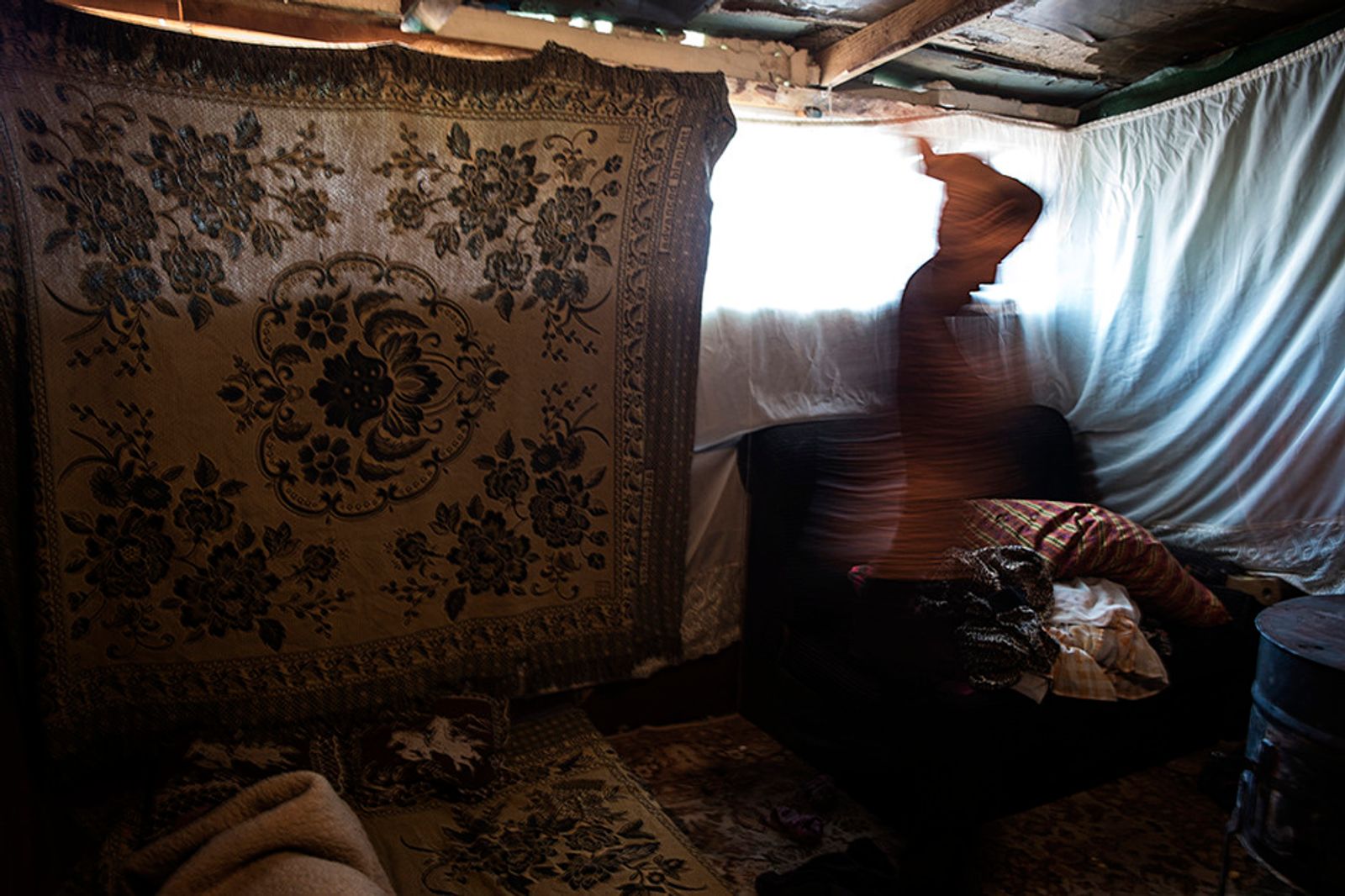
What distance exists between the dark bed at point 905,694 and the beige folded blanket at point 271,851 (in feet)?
3.99

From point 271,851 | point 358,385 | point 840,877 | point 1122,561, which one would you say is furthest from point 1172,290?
point 271,851

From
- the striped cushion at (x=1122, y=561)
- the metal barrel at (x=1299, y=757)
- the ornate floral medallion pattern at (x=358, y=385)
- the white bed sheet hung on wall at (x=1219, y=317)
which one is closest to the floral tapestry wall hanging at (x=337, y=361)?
the ornate floral medallion pattern at (x=358, y=385)

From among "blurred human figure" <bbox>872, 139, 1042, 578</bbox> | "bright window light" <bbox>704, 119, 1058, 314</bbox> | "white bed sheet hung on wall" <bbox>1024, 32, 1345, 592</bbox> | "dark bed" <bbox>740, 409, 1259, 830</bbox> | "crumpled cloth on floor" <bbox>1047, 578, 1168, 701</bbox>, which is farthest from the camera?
"bright window light" <bbox>704, 119, 1058, 314</bbox>

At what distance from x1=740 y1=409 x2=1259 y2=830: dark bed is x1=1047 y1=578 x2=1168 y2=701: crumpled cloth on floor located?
0.21ft

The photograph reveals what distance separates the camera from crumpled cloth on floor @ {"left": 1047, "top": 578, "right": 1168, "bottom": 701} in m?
2.26

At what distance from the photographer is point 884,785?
2336mm

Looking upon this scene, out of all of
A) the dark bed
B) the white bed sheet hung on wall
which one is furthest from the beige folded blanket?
the white bed sheet hung on wall

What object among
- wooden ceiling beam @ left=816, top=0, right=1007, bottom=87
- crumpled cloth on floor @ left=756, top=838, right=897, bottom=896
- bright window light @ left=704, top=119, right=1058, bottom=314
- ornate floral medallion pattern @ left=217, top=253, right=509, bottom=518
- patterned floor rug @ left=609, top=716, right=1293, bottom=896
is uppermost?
wooden ceiling beam @ left=816, top=0, right=1007, bottom=87

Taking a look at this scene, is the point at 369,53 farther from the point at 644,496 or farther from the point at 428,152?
the point at 644,496

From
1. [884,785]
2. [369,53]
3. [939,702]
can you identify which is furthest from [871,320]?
[369,53]

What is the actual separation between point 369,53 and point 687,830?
217 cm

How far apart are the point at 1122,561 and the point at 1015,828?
87 cm

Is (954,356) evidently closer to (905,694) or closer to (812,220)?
(905,694)

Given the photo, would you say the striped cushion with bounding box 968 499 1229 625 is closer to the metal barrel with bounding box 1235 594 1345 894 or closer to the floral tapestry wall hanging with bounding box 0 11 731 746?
the metal barrel with bounding box 1235 594 1345 894
